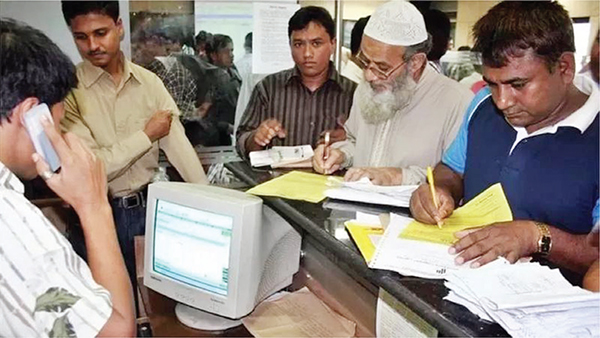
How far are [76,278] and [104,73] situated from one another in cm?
161

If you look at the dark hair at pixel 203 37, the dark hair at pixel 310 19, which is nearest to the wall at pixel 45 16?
the dark hair at pixel 203 37

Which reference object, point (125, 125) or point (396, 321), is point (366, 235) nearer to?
point (396, 321)

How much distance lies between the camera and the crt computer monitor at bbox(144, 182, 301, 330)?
1.36m

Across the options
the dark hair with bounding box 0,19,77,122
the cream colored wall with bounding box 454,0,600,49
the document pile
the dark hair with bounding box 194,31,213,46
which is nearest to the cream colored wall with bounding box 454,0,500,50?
the cream colored wall with bounding box 454,0,600,49

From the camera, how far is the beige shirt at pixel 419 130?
1.81m

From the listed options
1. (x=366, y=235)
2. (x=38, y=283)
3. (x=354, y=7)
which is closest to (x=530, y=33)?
(x=366, y=235)

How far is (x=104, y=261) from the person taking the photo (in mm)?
1122

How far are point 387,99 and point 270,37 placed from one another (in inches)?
58.3

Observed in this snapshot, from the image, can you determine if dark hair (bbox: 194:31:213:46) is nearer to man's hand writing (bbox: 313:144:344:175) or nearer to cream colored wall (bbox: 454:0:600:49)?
cream colored wall (bbox: 454:0:600:49)

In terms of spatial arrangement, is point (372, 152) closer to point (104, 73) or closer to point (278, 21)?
point (104, 73)

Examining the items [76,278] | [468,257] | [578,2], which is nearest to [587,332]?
[468,257]

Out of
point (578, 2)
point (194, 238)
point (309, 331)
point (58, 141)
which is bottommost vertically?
point (309, 331)

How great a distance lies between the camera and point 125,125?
2.40 meters

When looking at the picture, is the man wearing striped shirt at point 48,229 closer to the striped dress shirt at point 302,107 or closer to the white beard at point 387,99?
the white beard at point 387,99
